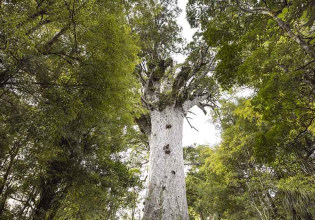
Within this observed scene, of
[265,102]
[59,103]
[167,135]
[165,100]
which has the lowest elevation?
[59,103]

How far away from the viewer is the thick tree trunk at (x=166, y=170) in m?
3.44

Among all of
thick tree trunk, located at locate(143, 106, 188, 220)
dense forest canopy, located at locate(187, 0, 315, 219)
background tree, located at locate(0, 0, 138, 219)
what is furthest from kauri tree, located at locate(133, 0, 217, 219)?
dense forest canopy, located at locate(187, 0, 315, 219)

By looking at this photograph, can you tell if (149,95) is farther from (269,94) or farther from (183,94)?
(269,94)

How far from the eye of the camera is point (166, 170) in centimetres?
412

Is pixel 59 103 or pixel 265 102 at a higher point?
pixel 265 102

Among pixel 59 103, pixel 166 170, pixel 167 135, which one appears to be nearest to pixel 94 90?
pixel 59 103

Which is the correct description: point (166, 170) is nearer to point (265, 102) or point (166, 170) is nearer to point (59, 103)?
point (265, 102)

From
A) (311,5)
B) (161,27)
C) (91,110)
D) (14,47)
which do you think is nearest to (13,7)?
(14,47)

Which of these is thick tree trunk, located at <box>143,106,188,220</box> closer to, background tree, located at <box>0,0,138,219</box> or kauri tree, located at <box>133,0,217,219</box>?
kauri tree, located at <box>133,0,217,219</box>

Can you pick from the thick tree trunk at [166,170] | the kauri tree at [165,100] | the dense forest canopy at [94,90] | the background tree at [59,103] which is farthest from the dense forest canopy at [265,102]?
the background tree at [59,103]

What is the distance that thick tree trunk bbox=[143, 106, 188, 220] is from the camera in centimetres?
344

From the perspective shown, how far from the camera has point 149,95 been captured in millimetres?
6516

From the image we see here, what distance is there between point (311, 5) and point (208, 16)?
3.40 meters

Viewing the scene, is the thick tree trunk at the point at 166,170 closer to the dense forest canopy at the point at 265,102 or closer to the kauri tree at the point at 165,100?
the kauri tree at the point at 165,100
